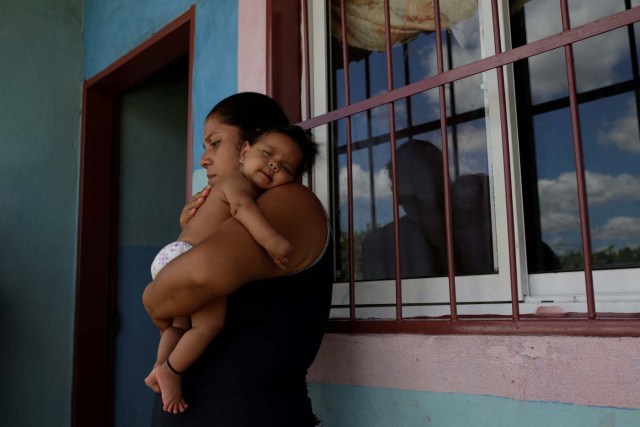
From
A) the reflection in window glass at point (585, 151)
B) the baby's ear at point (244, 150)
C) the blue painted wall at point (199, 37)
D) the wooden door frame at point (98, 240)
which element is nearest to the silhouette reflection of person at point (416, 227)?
the reflection in window glass at point (585, 151)

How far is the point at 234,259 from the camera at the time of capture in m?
1.19

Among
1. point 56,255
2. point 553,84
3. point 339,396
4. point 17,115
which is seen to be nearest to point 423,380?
point 339,396

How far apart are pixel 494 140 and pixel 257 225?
1.00 metres

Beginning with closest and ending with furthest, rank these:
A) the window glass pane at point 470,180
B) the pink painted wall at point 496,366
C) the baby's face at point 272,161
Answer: the pink painted wall at point 496,366 → the baby's face at point 272,161 → the window glass pane at point 470,180

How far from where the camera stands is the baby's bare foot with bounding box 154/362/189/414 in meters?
1.24

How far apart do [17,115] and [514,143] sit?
2802 mm

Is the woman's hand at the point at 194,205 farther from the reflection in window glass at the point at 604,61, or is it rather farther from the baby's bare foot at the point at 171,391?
the reflection in window glass at the point at 604,61

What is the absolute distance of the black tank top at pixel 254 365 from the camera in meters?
1.25

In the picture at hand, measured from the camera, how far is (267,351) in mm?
1273

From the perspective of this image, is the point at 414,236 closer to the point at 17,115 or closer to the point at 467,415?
the point at 467,415

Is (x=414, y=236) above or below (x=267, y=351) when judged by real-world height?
above

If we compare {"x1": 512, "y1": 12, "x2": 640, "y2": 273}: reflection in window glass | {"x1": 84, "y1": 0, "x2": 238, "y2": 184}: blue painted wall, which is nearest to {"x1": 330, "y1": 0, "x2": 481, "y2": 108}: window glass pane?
{"x1": 512, "y1": 12, "x2": 640, "y2": 273}: reflection in window glass

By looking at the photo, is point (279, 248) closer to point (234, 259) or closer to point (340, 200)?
point (234, 259)

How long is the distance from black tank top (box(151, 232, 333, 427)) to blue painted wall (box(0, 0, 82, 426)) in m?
2.35
